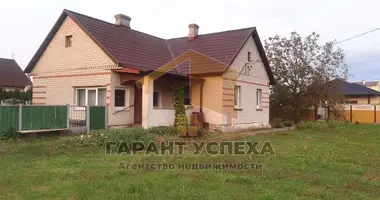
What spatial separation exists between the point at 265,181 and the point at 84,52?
482 inches

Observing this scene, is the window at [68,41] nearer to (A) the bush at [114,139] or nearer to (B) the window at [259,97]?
(A) the bush at [114,139]

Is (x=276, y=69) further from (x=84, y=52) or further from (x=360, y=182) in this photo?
(x=360, y=182)

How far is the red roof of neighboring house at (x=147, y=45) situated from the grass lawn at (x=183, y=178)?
23.7 feet

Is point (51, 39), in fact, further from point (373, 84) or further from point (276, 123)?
point (373, 84)

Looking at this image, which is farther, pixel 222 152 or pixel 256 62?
pixel 256 62

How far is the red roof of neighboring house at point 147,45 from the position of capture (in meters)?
15.2

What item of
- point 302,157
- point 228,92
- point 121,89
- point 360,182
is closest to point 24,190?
point 360,182

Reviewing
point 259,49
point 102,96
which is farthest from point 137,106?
point 259,49

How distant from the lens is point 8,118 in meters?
11.2

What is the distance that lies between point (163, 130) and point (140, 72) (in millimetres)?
2744

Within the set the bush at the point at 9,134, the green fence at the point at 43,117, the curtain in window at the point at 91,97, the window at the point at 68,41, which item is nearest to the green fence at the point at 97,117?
the green fence at the point at 43,117

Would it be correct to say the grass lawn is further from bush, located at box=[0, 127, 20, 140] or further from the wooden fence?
the wooden fence

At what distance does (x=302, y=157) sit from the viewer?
→ 8695mm

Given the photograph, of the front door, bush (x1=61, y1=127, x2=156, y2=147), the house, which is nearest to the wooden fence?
the house
